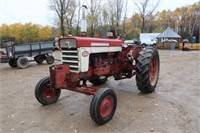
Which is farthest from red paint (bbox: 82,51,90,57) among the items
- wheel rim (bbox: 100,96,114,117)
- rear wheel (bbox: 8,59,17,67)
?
rear wheel (bbox: 8,59,17,67)

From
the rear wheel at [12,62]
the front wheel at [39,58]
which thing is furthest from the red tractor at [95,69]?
the front wheel at [39,58]

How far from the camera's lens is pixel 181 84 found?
6859 millimetres

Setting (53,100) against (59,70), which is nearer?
(59,70)

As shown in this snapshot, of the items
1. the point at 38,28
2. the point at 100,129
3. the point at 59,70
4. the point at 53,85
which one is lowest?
the point at 100,129

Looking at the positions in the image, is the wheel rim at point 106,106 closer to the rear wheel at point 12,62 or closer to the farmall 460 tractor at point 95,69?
the farmall 460 tractor at point 95,69

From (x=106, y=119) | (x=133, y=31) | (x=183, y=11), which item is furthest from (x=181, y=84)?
(x=183, y=11)

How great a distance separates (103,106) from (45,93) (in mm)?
1607

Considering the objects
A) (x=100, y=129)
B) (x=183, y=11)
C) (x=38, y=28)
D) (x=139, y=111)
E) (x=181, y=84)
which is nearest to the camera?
(x=100, y=129)

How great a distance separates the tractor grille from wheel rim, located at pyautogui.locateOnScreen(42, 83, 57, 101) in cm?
77

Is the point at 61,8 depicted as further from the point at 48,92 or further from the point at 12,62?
the point at 48,92

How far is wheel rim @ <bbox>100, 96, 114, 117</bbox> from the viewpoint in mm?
4004

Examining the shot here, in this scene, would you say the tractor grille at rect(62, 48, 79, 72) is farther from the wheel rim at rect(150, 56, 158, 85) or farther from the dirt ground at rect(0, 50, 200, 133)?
the wheel rim at rect(150, 56, 158, 85)

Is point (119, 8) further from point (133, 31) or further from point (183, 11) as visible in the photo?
point (183, 11)

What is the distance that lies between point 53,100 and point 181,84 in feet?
12.9
